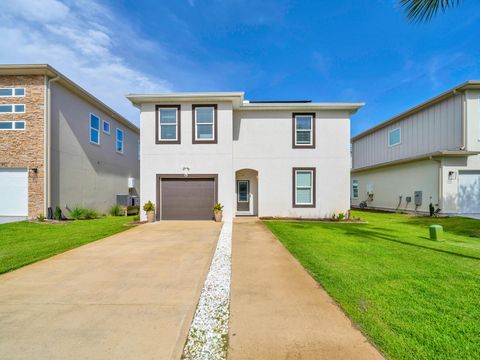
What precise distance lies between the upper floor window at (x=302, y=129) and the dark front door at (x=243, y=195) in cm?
329

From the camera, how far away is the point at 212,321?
2871mm

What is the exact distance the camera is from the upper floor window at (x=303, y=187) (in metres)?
11.7

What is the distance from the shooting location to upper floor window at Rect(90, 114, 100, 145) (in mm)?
13956

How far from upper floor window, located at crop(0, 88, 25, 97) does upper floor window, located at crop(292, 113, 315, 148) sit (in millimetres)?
12912

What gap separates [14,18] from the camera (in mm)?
8969

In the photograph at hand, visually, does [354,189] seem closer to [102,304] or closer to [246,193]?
[246,193]

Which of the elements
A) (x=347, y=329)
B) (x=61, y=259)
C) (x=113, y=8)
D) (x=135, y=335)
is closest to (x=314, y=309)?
(x=347, y=329)

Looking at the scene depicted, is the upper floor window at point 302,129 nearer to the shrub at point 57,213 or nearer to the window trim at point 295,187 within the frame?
the window trim at point 295,187

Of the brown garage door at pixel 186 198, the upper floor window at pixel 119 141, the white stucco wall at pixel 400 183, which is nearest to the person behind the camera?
the brown garage door at pixel 186 198

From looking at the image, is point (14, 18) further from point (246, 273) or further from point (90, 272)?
point (246, 273)

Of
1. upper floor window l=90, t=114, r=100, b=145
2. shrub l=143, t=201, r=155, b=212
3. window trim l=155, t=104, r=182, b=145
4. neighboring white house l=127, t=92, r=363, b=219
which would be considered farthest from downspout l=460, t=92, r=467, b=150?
upper floor window l=90, t=114, r=100, b=145

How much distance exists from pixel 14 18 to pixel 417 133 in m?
21.9

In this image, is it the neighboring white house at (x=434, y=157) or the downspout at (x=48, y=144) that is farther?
the neighboring white house at (x=434, y=157)

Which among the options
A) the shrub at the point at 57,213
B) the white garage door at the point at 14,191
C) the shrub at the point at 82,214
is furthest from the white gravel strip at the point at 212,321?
the white garage door at the point at 14,191
